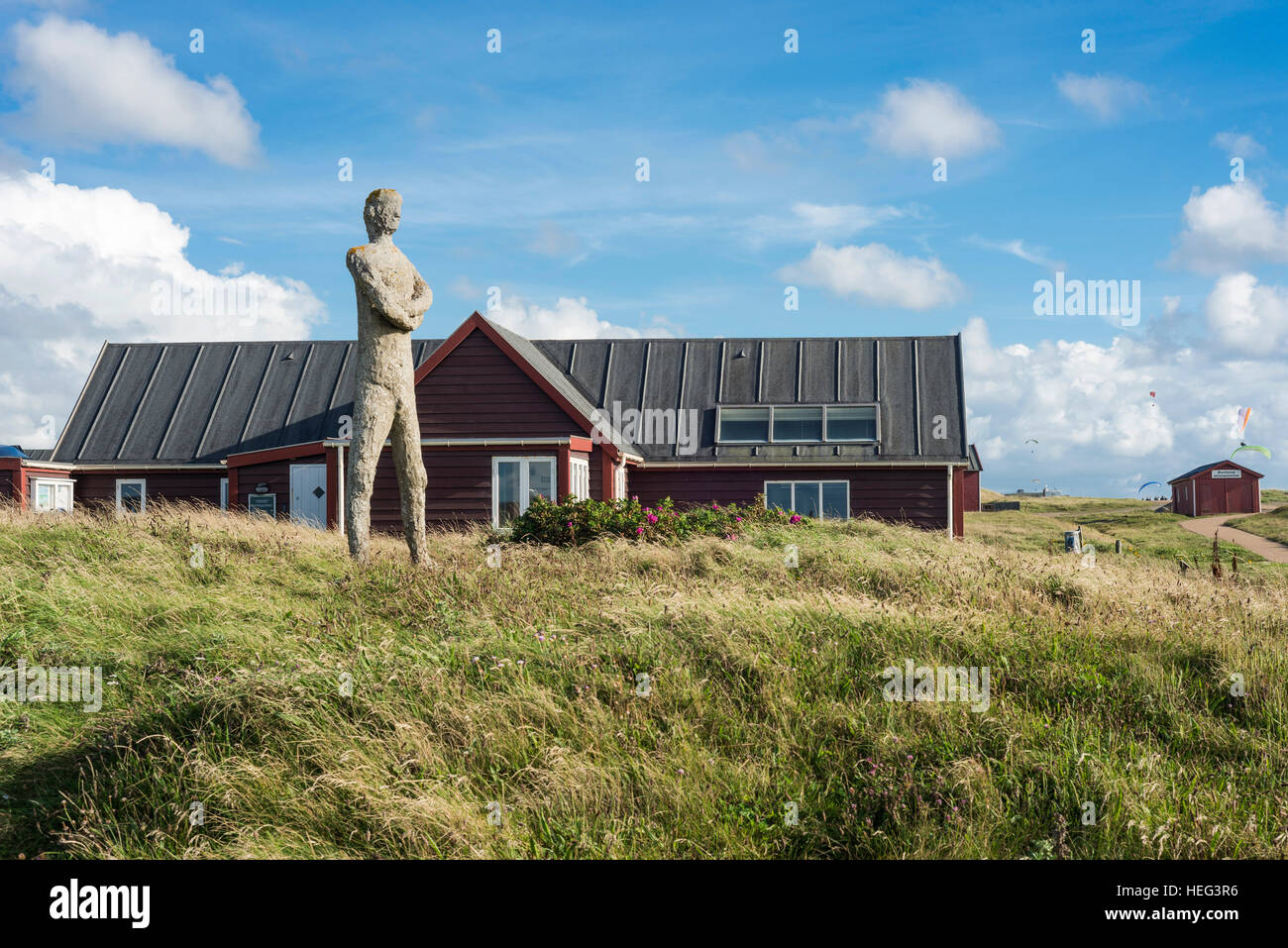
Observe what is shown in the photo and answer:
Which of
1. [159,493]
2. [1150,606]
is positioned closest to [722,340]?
[159,493]

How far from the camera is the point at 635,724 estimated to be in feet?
18.9

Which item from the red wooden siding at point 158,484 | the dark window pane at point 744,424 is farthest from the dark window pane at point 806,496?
the red wooden siding at point 158,484

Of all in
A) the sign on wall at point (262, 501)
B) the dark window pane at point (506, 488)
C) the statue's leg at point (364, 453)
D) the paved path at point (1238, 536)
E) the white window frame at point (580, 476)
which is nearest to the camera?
the statue's leg at point (364, 453)

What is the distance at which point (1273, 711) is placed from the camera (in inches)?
245

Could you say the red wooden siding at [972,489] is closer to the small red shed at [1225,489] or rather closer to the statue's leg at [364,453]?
the small red shed at [1225,489]

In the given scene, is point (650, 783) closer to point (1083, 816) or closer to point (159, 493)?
point (1083, 816)

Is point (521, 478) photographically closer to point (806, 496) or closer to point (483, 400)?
point (483, 400)

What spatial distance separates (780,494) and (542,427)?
629cm

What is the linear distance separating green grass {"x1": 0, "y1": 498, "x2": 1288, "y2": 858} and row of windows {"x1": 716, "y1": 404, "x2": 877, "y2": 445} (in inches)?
529

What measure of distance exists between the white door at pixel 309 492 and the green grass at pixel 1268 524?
30687 millimetres

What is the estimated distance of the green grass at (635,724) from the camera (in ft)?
16.1

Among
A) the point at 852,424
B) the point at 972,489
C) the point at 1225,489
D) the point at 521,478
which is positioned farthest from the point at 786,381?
Answer: the point at 1225,489

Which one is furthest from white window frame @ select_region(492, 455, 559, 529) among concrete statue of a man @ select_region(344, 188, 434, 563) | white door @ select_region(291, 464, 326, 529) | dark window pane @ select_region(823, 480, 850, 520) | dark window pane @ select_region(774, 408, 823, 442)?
concrete statue of a man @ select_region(344, 188, 434, 563)

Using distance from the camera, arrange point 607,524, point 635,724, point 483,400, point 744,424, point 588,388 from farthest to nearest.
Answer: point 588,388
point 744,424
point 483,400
point 607,524
point 635,724
